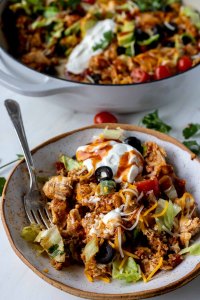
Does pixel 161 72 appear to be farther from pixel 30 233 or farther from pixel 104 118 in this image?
pixel 30 233

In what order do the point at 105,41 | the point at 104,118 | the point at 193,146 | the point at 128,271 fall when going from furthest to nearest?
1. the point at 105,41
2. the point at 104,118
3. the point at 193,146
4. the point at 128,271

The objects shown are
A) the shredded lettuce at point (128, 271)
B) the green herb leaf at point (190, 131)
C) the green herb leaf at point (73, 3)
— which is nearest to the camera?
the shredded lettuce at point (128, 271)

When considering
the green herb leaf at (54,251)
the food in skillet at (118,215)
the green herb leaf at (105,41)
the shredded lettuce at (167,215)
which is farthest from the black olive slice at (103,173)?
the green herb leaf at (105,41)

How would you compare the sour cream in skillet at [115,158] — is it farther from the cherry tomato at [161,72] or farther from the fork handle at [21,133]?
the cherry tomato at [161,72]

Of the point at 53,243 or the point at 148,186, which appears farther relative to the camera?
the point at 148,186

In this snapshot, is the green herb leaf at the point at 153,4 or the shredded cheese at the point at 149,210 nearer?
the shredded cheese at the point at 149,210

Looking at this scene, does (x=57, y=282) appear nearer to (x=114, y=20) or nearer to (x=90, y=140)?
(x=90, y=140)

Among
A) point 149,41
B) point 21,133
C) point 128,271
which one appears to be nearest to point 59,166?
point 21,133
